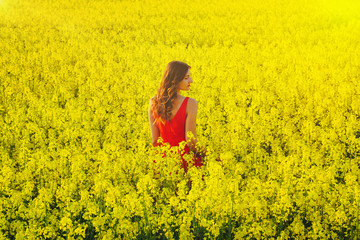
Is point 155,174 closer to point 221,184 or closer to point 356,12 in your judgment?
point 221,184

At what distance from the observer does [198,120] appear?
5.55 m

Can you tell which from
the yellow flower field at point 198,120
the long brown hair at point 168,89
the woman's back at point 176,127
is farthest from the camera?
the woman's back at point 176,127

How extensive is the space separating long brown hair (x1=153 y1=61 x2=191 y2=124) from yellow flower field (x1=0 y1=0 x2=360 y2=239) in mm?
503

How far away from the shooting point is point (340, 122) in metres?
5.14

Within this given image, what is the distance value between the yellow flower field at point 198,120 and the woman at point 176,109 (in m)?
0.34

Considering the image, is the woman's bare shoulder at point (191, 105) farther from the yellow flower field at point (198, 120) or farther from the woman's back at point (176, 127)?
the yellow flower field at point (198, 120)

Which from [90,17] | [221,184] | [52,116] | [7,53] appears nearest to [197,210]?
[221,184]

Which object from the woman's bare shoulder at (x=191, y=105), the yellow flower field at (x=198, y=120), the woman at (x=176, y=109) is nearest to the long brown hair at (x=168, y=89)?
the woman at (x=176, y=109)

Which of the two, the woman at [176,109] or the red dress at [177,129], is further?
the red dress at [177,129]

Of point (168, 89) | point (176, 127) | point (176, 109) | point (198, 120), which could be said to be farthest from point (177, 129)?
point (198, 120)

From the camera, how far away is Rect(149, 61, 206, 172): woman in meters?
3.94

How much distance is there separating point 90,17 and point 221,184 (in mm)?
Answer: 17162

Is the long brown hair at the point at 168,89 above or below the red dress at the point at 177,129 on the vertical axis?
above

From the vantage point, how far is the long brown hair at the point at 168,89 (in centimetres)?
392
